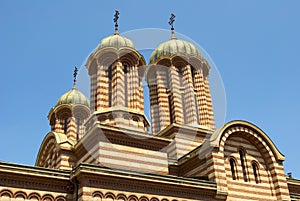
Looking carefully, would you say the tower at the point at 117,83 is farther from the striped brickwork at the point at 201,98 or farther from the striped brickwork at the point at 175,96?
the striped brickwork at the point at 201,98

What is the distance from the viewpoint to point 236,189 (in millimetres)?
20391

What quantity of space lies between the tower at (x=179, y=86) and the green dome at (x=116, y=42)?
4602 mm

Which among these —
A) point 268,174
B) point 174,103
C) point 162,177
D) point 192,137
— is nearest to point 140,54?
point 174,103

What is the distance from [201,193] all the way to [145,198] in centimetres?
351

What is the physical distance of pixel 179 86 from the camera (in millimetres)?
27750

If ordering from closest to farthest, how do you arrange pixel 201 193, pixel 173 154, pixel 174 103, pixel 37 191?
pixel 37 191 → pixel 201 193 → pixel 173 154 → pixel 174 103

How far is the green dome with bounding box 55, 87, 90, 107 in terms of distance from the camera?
3139cm

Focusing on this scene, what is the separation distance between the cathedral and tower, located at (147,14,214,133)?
81 millimetres

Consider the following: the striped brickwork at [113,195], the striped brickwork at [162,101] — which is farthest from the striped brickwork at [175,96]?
the striped brickwork at [113,195]

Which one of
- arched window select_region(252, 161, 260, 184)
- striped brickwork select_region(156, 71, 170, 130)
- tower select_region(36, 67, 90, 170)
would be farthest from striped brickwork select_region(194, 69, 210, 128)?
tower select_region(36, 67, 90, 170)

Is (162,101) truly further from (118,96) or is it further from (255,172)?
(255,172)

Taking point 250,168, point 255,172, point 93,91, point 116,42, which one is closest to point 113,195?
point 93,91

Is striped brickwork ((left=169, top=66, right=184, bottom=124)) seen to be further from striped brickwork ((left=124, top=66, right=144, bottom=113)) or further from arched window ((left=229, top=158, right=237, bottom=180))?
arched window ((left=229, top=158, right=237, bottom=180))

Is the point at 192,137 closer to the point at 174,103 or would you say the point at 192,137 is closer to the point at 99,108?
the point at 174,103
